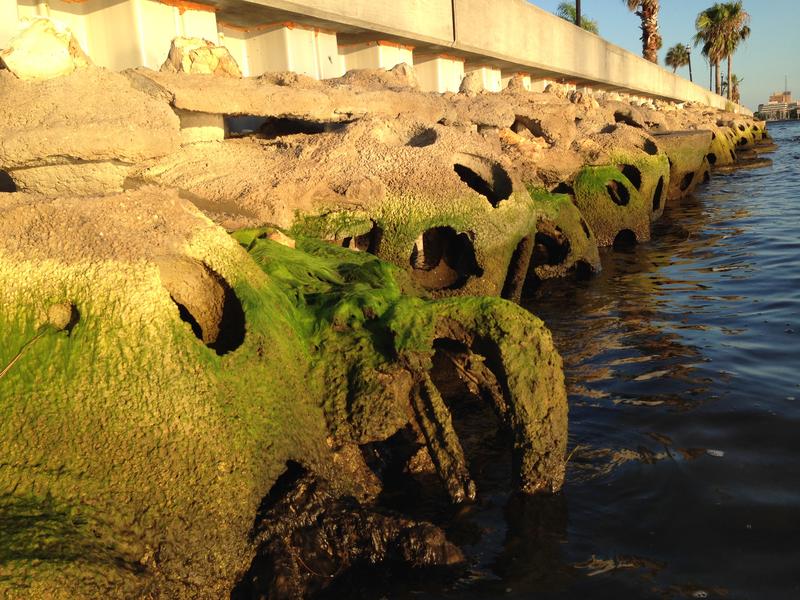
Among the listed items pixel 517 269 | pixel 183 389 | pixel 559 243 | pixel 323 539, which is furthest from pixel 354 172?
pixel 323 539

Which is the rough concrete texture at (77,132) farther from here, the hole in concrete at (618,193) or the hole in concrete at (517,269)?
the hole in concrete at (618,193)

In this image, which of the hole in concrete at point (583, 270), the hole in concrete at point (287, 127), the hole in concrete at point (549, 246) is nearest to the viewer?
the hole in concrete at point (287, 127)

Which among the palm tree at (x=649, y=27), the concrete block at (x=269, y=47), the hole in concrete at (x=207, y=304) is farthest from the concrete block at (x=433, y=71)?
the palm tree at (x=649, y=27)

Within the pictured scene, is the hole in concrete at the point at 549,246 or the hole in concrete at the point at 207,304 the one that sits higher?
the hole in concrete at the point at 207,304

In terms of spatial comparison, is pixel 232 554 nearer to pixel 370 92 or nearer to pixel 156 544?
pixel 156 544

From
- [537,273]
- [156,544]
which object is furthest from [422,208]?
[156,544]

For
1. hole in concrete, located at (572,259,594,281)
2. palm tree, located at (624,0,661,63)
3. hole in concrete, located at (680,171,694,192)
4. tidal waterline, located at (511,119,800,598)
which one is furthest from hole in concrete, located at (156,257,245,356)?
palm tree, located at (624,0,661,63)

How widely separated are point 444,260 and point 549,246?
7.25 ft

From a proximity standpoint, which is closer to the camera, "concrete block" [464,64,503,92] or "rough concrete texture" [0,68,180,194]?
"rough concrete texture" [0,68,180,194]

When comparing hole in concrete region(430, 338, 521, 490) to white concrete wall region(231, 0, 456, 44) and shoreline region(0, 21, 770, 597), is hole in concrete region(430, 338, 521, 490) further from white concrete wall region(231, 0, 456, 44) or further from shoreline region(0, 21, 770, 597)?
white concrete wall region(231, 0, 456, 44)

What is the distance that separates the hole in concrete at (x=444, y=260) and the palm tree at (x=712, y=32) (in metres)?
70.9

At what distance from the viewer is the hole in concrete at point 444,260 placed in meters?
7.00

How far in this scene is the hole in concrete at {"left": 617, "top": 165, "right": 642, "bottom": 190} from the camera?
11766mm

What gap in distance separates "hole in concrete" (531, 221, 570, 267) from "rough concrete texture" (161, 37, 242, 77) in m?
3.94
